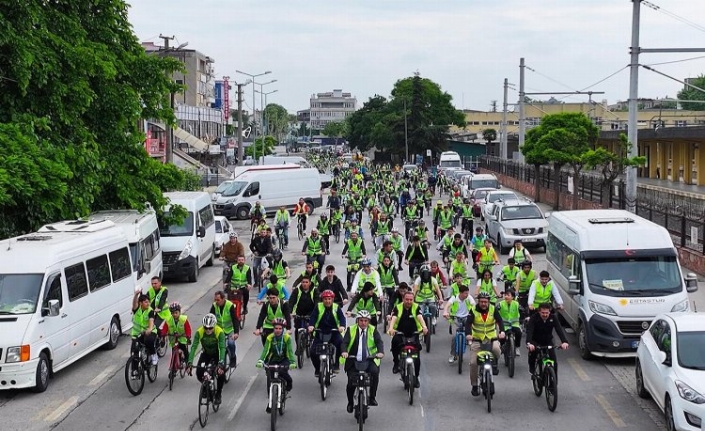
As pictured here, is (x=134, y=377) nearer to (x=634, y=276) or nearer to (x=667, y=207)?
(x=634, y=276)

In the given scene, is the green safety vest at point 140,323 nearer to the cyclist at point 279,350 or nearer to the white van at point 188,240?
the cyclist at point 279,350

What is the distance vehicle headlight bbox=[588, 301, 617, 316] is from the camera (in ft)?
52.6

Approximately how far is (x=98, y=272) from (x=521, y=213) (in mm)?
17826

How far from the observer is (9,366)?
1434 centimetres

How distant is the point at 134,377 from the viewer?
14.7 m

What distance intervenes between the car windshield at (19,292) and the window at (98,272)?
185 cm

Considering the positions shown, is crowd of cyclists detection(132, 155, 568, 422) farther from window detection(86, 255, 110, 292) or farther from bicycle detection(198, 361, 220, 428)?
window detection(86, 255, 110, 292)

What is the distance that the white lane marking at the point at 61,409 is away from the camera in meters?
13.5

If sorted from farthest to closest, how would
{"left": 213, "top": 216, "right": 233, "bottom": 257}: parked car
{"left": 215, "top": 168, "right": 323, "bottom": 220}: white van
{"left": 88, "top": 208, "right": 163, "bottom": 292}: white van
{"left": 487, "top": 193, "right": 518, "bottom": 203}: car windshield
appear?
{"left": 215, "top": 168, "right": 323, "bottom": 220}: white van → {"left": 487, "top": 193, "right": 518, "bottom": 203}: car windshield → {"left": 213, "top": 216, "right": 233, "bottom": 257}: parked car → {"left": 88, "top": 208, "right": 163, "bottom": 292}: white van

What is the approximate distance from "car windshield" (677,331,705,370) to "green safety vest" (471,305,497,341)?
108 inches

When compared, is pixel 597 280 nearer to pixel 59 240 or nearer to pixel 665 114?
pixel 59 240

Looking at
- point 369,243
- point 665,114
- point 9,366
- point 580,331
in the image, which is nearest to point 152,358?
point 9,366

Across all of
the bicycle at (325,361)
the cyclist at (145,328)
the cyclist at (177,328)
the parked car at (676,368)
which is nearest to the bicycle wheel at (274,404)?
the bicycle at (325,361)

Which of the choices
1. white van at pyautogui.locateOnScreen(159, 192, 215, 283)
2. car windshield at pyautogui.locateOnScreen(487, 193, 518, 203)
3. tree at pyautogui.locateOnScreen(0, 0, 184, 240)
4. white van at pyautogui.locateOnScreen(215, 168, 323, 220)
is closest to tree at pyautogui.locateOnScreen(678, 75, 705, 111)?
white van at pyautogui.locateOnScreen(215, 168, 323, 220)
